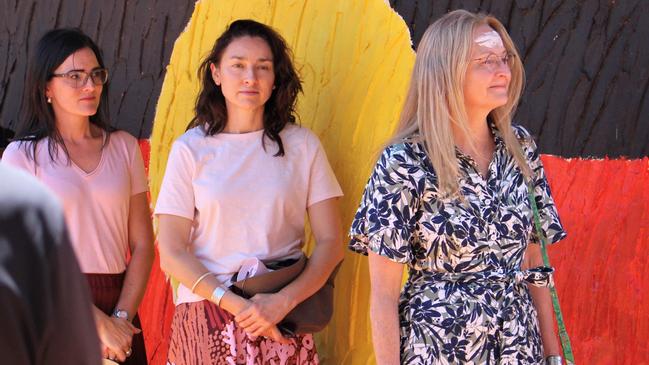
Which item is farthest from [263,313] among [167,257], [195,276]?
[167,257]

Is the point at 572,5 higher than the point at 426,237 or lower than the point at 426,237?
higher

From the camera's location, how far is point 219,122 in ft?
10.8

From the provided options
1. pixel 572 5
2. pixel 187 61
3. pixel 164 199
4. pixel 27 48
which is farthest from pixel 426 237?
pixel 27 48

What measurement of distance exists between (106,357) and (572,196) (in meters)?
1.51

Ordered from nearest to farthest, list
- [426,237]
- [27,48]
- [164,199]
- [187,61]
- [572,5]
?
1. [426,237]
2. [164,199]
3. [572,5]
4. [187,61]
5. [27,48]

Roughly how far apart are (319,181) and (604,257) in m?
0.90

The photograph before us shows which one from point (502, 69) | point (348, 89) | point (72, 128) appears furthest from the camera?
point (348, 89)

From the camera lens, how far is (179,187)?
3.15 meters

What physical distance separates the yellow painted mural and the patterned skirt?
1.26ft

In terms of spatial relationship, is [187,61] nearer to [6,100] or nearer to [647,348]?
[6,100]

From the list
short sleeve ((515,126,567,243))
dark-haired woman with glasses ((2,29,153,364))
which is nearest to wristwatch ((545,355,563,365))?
short sleeve ((515,126,567,243))

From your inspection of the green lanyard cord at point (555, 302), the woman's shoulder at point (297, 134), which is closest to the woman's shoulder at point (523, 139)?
the green lanyard cord at point (555, 302)

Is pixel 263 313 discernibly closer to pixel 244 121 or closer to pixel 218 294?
pixel 218 294

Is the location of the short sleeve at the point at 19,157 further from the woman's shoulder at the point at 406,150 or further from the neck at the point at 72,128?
the woman's shoulder at the point at 406,150
